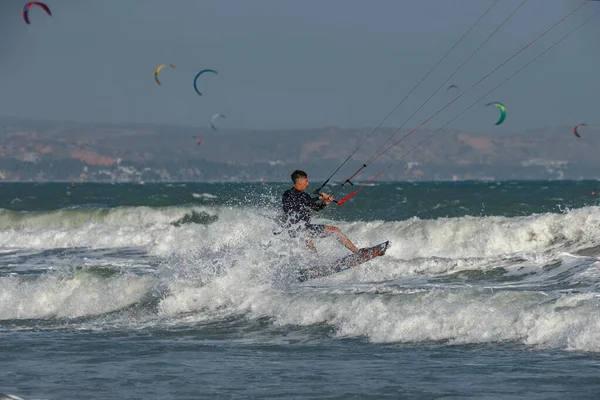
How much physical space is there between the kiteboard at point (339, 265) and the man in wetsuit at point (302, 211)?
385 mm

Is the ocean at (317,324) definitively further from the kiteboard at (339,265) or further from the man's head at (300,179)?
the man's head at (300,179)

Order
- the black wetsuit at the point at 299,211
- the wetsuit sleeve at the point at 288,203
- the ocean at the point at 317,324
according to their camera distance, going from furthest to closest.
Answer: the wetsuit sleeve at the point at 288,203 → the black wetsuit at the point at 299,211 → the ocean at the point at 317,324

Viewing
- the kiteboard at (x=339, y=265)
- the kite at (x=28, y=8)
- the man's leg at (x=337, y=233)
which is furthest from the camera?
the kite at (x=28, y=8)

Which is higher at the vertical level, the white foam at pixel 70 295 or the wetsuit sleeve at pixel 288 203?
the wetsuit sleeve at pixel 288 203

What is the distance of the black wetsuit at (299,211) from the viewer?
14.9 metres

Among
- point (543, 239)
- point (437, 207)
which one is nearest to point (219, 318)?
point (543, 239)

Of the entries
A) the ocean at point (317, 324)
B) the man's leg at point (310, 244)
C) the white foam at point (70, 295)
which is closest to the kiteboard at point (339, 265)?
the ocean at point (317, 324)

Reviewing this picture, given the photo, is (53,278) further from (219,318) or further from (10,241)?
(10,241)

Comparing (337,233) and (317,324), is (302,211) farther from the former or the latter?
(317,324)

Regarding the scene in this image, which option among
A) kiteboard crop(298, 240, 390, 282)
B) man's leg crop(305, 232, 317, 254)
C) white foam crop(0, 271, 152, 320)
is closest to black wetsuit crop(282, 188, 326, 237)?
man's leg crop(305, 232, 317, 254)

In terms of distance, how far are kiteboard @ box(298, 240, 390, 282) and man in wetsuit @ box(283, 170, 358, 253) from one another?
385 mm

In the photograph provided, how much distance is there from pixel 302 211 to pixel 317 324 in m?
2.30

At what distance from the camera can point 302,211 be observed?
1500cm

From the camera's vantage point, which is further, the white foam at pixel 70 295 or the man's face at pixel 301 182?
the white foam at pixel 70 295
